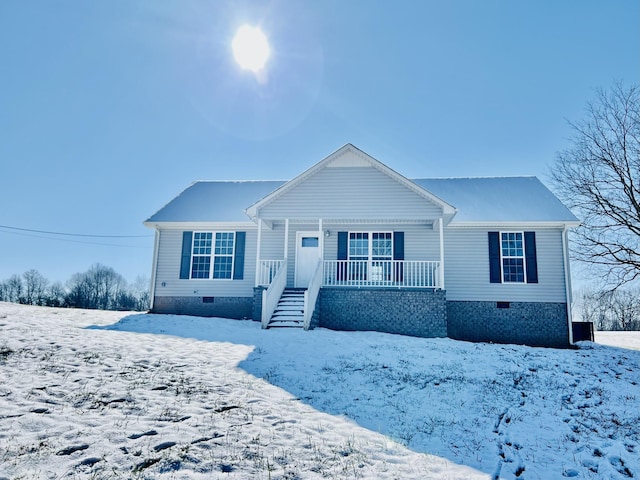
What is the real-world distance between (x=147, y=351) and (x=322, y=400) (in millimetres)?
3800

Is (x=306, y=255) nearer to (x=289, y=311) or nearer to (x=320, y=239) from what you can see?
(x=320, y=239)

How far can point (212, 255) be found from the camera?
16.0 metres

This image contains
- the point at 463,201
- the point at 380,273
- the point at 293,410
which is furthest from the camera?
the point at 463,201

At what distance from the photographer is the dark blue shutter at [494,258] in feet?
48.7

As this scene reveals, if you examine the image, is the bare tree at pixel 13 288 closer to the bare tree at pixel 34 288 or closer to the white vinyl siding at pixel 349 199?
the bare tree at pixel 34 288

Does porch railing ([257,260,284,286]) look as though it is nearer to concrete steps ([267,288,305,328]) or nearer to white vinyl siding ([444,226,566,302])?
concrete steps ([267,288,305,328])

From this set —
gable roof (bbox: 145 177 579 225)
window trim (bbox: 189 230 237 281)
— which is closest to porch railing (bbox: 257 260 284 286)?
window trim (bbox: 189 230 237 281)

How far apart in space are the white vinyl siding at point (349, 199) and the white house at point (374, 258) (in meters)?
0.03

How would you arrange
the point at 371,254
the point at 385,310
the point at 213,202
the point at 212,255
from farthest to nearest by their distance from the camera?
the point at 213,202, the point at 212,255, the point at 371,254, the point at 385,310

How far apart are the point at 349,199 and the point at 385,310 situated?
394 cm

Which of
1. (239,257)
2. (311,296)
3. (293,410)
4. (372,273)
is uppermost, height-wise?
(239,257)

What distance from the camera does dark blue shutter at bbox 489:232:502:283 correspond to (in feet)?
48.7

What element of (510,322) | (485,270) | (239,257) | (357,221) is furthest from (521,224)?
(239,257)

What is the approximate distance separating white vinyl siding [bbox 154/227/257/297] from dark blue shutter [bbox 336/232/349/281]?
3176 millimetres
